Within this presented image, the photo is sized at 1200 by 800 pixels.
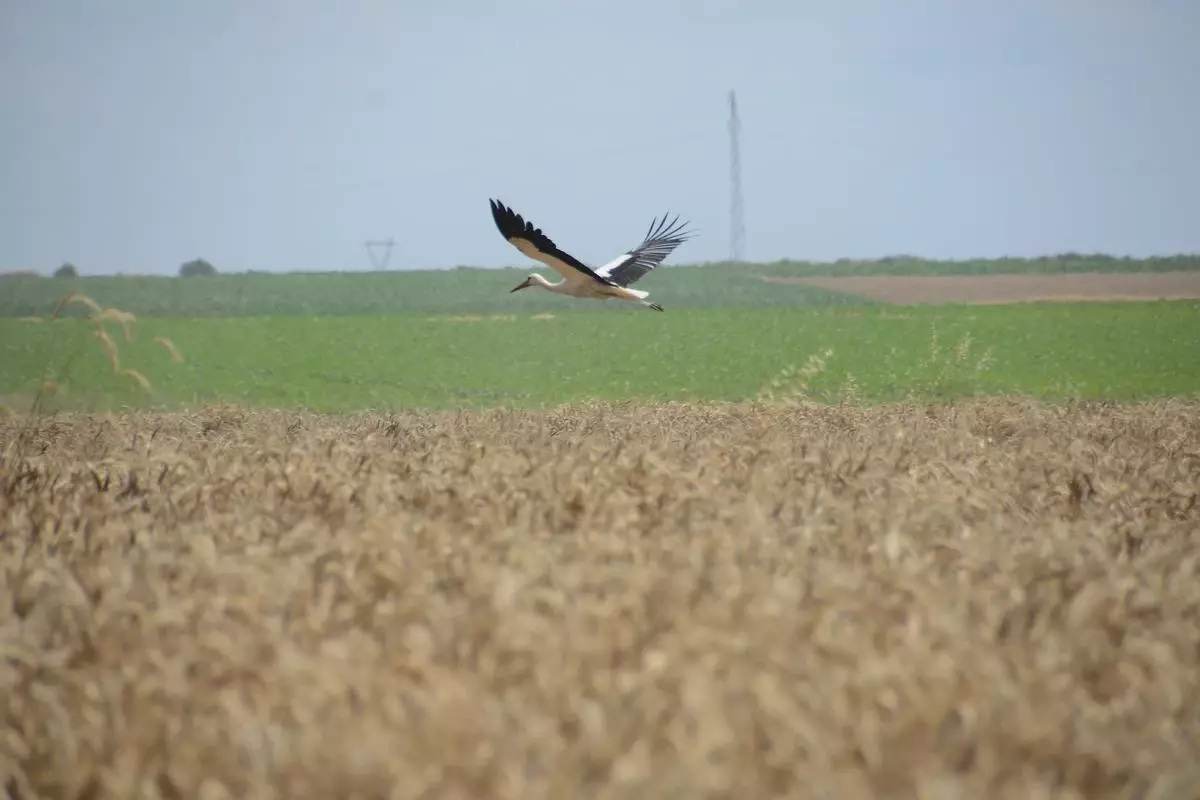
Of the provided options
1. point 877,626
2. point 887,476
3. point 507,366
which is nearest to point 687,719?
point 877,626

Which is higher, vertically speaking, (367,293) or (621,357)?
(367,293)

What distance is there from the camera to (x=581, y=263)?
1330 cm

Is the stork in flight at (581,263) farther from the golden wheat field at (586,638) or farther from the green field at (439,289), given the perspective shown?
the green field at (439,289)

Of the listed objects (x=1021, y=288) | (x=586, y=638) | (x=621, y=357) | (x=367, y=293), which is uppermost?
(x=367, y=293)

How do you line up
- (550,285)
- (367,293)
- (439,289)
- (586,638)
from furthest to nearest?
(367,293)
(439,289)
(550,285)
(586,638)

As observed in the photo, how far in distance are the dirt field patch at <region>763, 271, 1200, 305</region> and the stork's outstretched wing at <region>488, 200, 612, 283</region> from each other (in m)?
46.8

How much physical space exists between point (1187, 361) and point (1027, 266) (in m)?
67.8

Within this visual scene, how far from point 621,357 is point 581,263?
19.9 meters

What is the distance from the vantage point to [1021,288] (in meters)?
66.5

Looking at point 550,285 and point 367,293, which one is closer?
point 550,285

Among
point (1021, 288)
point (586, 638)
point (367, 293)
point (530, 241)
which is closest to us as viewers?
point (586, 638)

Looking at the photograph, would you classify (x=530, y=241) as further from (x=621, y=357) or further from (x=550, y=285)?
(x=621, y=357)

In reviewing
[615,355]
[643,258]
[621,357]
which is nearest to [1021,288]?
[615,355]

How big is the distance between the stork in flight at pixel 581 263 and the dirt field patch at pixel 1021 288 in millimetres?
43177
